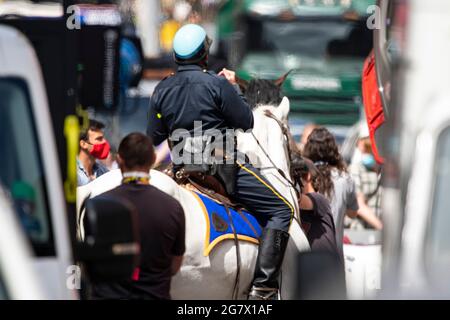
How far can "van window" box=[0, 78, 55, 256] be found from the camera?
4.16 m

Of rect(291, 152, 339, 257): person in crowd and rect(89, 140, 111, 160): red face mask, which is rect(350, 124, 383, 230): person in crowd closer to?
rect(291, 152, 339, 257): person in crowd

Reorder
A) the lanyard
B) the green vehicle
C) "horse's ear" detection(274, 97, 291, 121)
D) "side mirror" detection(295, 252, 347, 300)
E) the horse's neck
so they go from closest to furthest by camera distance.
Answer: "side mirror" detection(295, 252, 347, 300)
the lanyard
the horse's neck
"horse's ear" detection(274, 97, 291, 121)
the green vehicle

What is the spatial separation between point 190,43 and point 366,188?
437 cm

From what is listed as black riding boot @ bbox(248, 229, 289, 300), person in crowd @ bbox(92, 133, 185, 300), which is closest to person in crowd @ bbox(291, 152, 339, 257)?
black riding boot @ bbox(248, 229, 289, 300)

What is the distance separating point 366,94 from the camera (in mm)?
8508

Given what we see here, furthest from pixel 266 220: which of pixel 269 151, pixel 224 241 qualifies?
pixel 269 151

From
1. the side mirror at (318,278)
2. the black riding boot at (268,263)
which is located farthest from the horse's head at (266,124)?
the side mirror at (318,278)

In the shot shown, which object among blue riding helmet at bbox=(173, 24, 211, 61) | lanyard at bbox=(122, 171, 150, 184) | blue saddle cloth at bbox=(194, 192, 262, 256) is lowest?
blue saddle cloth at bbox=(194, 192, 262, 256)

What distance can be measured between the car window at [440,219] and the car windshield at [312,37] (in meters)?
19.4

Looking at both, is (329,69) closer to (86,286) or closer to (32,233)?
(86,286)

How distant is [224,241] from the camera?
727cm

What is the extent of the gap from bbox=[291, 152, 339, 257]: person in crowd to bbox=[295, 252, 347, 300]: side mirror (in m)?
2.71

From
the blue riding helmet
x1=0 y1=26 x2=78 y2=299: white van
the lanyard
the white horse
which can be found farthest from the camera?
the blue riding helmet

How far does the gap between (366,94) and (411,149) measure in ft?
14.2
